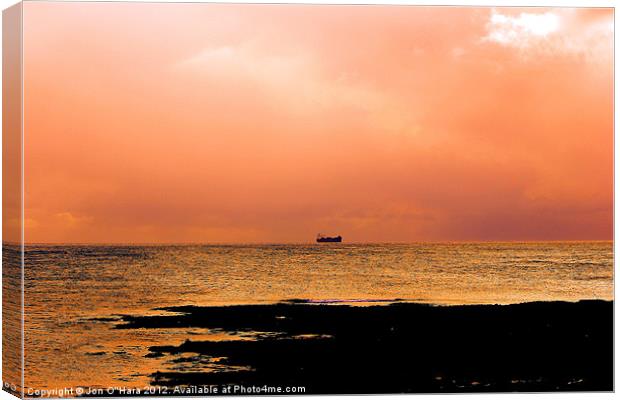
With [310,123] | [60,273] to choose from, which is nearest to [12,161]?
[60,273]

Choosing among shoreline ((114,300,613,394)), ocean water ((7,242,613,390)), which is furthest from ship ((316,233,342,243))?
shoreline ((114,300,613,394))

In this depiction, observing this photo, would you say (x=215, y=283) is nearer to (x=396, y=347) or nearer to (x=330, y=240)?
(x=330, y=240)

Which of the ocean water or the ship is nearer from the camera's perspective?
the ocean water

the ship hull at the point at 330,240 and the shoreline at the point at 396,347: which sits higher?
the ship hull at the point at 330,240

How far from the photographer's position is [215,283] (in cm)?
1272

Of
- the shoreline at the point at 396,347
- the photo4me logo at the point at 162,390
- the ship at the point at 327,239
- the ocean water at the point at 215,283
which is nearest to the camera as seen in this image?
the photo4me logo at the point at 162,390

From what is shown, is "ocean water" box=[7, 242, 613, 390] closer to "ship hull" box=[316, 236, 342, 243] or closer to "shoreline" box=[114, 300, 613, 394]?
"shoreline" box=[114, 300, 613, 394]

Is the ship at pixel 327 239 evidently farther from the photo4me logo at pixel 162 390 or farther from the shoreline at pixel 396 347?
the photo4me logo at pixel 162 390

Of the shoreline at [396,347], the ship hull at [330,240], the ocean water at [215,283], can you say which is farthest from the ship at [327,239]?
the shoreline at [396,347]

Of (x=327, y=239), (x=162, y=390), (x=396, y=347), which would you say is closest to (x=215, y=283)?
(x=327, y=239)

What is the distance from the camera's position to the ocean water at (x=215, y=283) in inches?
460

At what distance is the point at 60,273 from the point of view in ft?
39.0

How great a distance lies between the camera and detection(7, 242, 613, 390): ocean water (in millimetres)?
11688

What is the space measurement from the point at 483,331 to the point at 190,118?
12.1 ft
